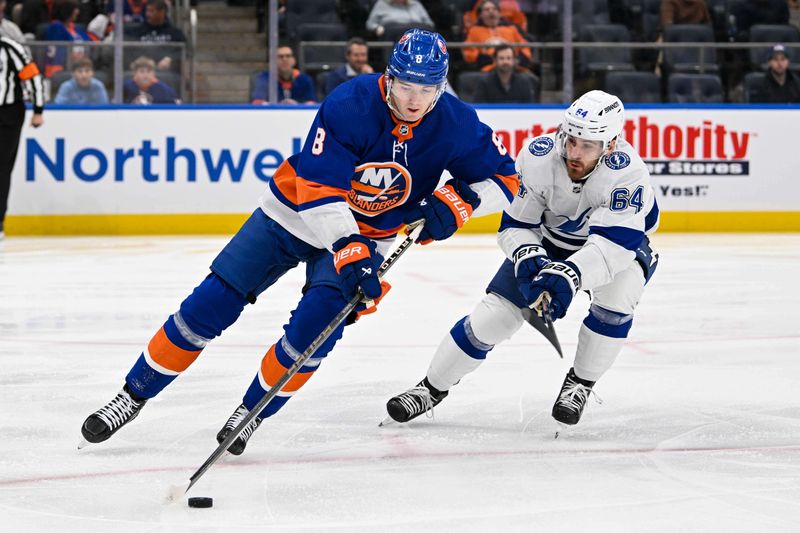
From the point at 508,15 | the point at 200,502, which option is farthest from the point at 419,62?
the point at 508,15

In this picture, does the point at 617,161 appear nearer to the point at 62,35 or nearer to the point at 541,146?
the point at 541,146

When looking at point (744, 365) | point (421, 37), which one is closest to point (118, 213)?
point (744, 365)

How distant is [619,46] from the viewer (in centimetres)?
929

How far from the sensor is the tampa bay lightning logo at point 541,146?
3.41 m

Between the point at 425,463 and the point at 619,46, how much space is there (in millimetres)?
6735

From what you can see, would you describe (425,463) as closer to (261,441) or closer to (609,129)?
(261,441)

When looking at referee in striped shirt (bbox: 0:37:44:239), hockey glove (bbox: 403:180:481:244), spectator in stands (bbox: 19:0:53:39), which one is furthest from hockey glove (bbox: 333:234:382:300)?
spectator in stands (bbox: 19:0:53:39)

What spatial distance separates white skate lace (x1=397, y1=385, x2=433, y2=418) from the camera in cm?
346

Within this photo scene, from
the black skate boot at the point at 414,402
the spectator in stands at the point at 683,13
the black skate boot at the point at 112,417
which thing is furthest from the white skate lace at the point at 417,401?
the spectator in stands at the point at 683,13

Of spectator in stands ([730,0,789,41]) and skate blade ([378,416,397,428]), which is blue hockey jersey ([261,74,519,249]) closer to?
skate blade ([378,416,397,428])

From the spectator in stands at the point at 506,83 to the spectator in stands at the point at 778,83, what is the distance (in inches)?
67.4

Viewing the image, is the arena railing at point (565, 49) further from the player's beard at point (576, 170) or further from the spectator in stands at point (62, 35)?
the player's beard at point (576, 170)

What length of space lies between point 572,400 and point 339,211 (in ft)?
2.88

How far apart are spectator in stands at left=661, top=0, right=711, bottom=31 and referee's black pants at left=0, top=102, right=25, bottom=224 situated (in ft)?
15.3
